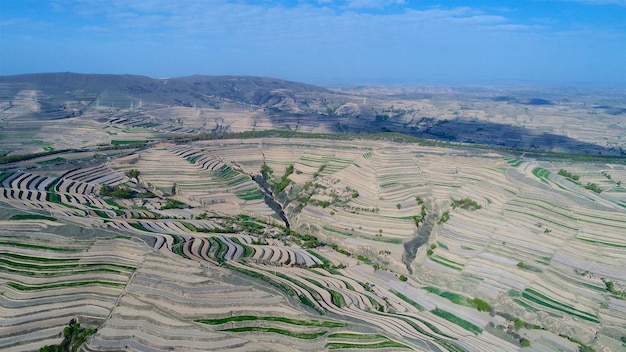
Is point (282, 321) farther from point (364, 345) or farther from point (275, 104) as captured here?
point (275, 104)

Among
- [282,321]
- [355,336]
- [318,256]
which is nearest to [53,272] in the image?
[282,321]

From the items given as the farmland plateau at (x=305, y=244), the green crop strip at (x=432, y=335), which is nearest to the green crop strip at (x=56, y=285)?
the farmland plateau at (x=305, y=244)

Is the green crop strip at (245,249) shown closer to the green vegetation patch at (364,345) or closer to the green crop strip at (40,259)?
the green crop strip at (40,259)

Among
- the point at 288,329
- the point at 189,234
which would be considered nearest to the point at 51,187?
the point at 189,234

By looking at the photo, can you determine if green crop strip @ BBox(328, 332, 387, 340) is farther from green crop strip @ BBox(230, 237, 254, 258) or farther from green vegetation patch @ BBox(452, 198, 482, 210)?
green vegetation patch @ BBox(452, 198, 482, 210)

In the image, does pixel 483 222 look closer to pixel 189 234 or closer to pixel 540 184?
pixel 540 184
